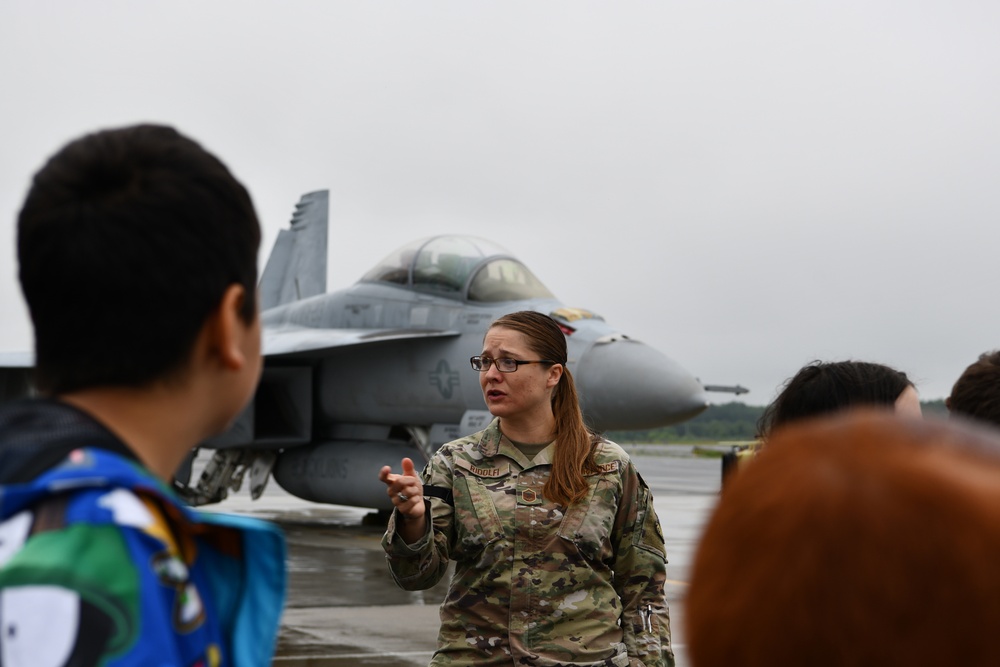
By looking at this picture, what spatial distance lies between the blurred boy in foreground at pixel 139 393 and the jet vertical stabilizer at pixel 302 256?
1768 centimetres

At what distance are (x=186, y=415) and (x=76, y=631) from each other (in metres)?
0.38

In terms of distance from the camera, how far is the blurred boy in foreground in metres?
1.18

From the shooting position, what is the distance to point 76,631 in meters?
1.13

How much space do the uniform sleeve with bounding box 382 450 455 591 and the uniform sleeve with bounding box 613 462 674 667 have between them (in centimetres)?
57

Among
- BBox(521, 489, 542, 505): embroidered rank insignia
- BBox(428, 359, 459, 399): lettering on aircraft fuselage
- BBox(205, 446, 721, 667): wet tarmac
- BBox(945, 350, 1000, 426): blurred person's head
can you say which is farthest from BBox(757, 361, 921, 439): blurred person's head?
BBox(428, 359, 459, 399): lettering on aircraft fuselage

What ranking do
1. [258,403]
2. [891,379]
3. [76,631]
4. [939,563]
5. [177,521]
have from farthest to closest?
[258,403], [891,379], [177,521], [76,631], [939,563]

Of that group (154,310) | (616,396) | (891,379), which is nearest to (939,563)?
(154,310)

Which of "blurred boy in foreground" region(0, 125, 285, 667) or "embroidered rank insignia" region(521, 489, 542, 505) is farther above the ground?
"blurred boy in foreground" region(0, 125, 285, 667)

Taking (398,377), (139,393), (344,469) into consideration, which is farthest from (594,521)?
(344,469)

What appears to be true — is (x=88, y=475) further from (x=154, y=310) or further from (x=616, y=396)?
(x=616, y=396)

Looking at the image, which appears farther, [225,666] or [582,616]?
[582,616]

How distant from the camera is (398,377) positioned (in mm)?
13609

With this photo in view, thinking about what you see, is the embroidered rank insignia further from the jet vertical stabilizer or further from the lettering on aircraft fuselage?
the jet vertical stabilizer

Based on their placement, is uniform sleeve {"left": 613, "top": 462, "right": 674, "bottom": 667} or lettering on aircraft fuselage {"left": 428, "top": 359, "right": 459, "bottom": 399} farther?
lettering on aircraft fuselage {"left": 428, "top": 359, "right": 459, "bottom": 399}
